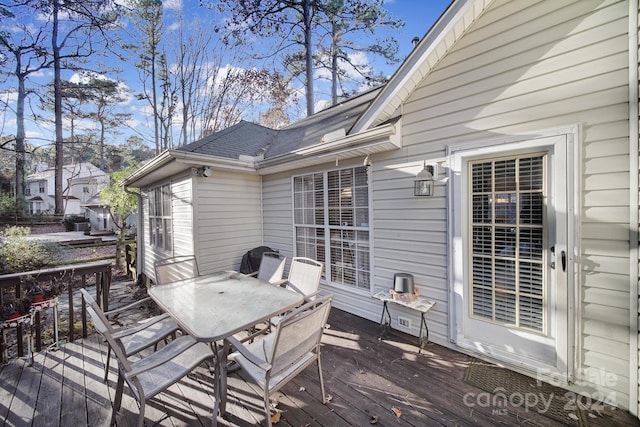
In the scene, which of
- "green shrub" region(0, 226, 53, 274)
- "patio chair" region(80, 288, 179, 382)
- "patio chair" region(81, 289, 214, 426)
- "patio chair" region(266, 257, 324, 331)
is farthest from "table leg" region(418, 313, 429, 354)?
"green shrub" region(0, 226, 53, 274)

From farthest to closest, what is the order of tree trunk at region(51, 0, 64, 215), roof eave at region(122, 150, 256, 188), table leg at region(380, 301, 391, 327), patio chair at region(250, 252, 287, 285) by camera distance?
tree trunk at region(51, 0, 64, 215)
roof eave at region(122, 150, 256, 188)
patio chair at region(250, 252, 287, 285)
table leg at region(380, 301, 391, 327)

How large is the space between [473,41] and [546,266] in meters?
2.42

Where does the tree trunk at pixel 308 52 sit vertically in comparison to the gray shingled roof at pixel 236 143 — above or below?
above

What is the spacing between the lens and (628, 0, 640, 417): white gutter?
1.89m

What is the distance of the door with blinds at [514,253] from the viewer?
7.29 feet

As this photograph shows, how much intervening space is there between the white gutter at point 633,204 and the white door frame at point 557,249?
30 centimetres

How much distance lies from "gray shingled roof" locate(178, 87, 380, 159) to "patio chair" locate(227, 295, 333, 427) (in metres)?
3.27

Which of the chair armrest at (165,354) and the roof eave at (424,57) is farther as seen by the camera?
the roof eave at (424,57)

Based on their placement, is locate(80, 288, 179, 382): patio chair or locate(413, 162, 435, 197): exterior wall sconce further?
→ locate(413, 162, 435, 197): exterior wall sconce

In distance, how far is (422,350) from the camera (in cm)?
285

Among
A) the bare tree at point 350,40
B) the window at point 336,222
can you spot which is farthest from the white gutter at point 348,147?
the bare tree at point 350,40

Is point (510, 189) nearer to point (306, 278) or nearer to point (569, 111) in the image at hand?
point (569, 111)

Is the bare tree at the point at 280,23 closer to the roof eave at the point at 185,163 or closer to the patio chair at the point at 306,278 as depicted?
the roof eave at the point at 185,163

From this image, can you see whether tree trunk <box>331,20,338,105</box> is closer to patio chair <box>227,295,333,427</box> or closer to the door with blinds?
the door with blinds
